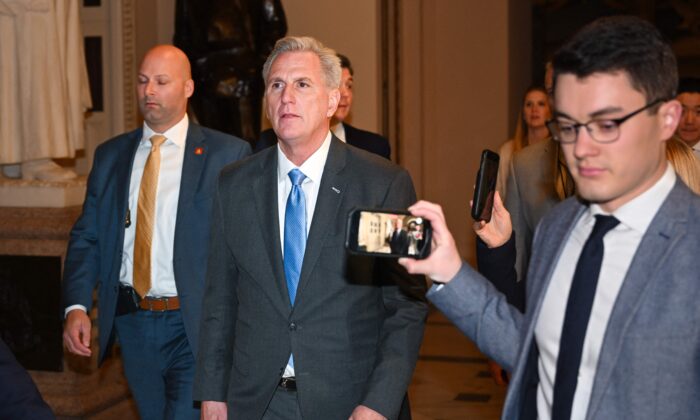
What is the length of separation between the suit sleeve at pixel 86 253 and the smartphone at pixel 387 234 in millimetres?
2374

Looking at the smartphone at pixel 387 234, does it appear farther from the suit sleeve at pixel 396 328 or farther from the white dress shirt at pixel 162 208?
the white dress shirt at pixel 162 208

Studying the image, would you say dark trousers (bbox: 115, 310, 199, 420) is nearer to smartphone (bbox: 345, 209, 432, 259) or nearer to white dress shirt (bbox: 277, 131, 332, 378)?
white dress shirt (bbox: 277, 131, 332, 378)

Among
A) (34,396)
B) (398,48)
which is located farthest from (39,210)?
(398,48)

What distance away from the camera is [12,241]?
6.15 meters

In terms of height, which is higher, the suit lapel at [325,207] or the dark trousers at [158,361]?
the suit lapel at [325,207]

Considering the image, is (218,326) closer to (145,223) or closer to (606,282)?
(145,223)

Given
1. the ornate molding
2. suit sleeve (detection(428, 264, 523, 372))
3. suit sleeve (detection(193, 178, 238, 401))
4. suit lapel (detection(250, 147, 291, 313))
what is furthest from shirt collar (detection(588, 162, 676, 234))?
the ornate molding

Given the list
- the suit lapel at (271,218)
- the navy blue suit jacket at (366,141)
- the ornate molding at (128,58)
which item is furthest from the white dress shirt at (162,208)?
the ornate molding at (128,58)

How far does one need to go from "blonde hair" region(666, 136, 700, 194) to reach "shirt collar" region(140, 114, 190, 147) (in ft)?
6.92

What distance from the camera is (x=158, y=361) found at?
4.37 m

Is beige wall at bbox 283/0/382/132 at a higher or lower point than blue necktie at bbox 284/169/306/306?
higher

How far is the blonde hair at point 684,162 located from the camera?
10.2 feet

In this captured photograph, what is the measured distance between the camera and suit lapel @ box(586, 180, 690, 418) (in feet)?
6.57

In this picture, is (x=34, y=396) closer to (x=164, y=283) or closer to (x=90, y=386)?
(x=164, y=283)
